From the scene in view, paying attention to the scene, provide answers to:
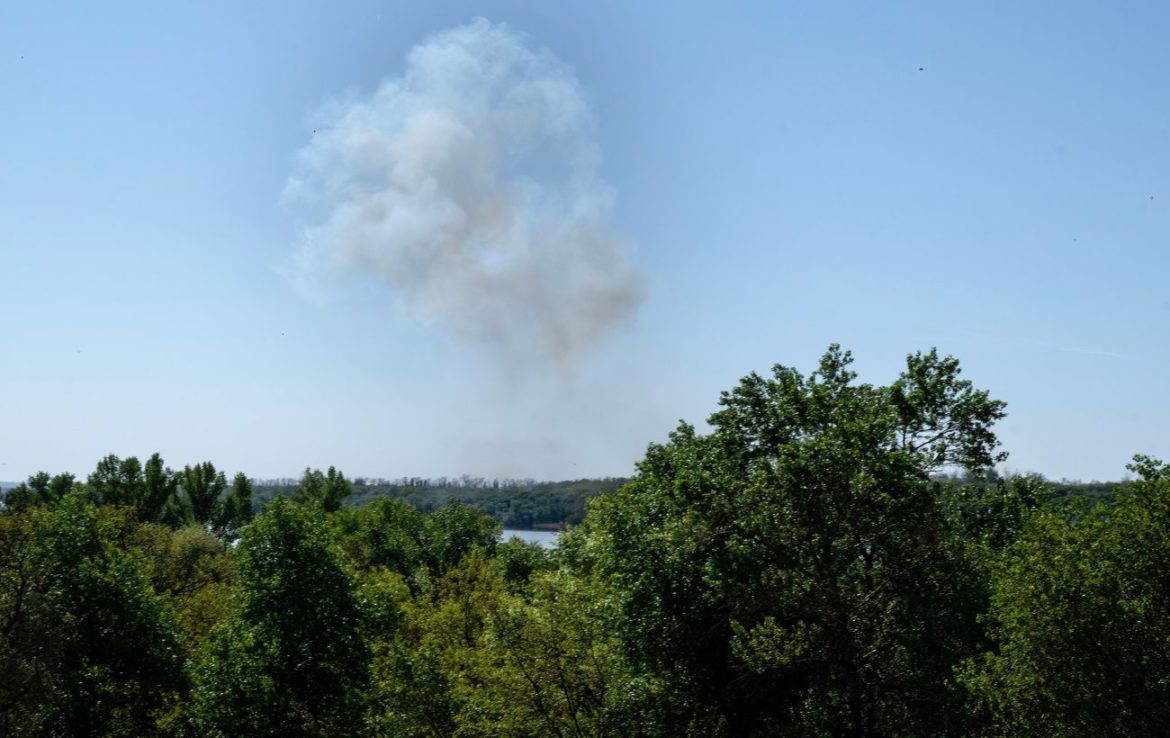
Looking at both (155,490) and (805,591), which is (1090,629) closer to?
(805,591)

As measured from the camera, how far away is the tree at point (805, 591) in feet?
100

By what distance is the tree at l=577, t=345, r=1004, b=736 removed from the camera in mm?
30625

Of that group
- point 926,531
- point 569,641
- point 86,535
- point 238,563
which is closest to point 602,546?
point 569,641

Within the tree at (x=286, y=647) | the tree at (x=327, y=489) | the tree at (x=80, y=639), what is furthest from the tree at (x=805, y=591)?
the tree at (x=327, y=489)

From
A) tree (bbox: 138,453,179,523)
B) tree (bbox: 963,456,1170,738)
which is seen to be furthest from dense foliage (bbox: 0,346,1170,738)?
tree (bbox: 138,453,179,523)

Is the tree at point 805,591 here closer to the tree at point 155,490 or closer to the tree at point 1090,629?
the tree at point 1090,629

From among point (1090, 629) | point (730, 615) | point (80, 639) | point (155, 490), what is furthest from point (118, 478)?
point (1090, 629)

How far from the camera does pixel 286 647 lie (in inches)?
1318

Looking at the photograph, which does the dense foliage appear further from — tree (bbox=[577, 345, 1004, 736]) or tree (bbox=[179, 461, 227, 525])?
tree (bbox=[179, 461, 227, 525])

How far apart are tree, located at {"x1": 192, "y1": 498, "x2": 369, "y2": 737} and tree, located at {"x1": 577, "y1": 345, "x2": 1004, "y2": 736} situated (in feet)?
33.6

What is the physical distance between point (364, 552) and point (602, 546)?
48642 millimetres

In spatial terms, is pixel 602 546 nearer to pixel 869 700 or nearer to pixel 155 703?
pixel 869 700

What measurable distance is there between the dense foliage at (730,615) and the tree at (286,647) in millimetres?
97

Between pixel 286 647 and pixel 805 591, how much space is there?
18.6m
